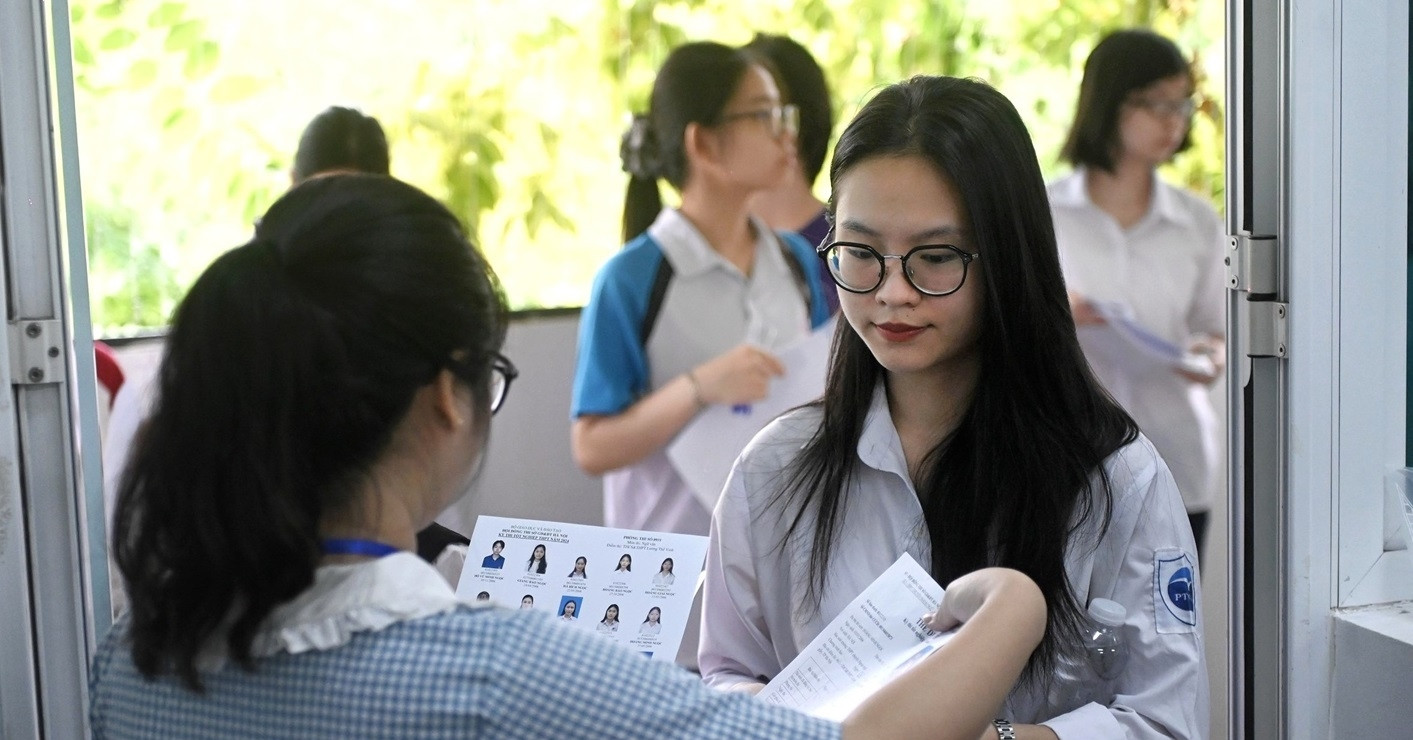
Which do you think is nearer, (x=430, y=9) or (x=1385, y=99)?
(x=1385, y=99)

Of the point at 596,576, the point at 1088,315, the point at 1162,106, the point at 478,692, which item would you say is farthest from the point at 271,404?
the point at 1162,106

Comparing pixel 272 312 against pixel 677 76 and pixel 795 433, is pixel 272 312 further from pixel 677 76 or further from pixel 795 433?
pixel 677 76

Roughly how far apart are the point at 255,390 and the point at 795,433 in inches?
30.9

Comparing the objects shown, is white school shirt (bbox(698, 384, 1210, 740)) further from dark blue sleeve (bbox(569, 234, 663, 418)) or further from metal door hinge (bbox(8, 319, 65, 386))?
dark blue sleeve (bbox(569, 234, 663, 418))

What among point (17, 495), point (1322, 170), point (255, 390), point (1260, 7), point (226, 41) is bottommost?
point (17, 495)

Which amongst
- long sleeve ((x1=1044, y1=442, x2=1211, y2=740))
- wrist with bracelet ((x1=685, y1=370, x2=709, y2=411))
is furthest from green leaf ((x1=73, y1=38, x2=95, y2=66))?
long sleeve ((x1=1044, y1=442, x2=1211, y2=740))

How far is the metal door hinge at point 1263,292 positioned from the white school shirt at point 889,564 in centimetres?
31

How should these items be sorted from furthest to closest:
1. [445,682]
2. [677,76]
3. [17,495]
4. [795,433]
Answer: [677,76], [795,433], [17,495], [445,682]

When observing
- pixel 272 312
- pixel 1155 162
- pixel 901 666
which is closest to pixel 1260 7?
pixel 901 666

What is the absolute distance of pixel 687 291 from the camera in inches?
101

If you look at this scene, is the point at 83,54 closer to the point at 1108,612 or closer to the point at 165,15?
the point at 165,15

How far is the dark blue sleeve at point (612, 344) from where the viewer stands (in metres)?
2.49

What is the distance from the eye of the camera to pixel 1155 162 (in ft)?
9.65

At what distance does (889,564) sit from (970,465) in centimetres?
14
